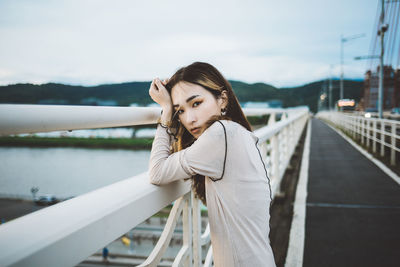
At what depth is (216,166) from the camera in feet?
4.64

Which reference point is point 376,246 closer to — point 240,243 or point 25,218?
point 240,243

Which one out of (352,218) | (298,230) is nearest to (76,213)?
(298,230)

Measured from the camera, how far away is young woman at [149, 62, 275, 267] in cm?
138

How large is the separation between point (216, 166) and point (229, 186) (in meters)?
0.12

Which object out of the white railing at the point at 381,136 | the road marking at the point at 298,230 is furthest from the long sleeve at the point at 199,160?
the white railing at the point at 381,136

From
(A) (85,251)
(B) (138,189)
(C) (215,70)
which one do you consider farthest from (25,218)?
(C) (215,70)

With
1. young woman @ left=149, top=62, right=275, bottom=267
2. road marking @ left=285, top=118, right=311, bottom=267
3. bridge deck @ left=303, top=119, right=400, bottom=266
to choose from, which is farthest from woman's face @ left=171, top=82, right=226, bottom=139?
bridge deck @ left=303, top=119, right=400, bottom=266

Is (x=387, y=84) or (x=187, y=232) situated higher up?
(x=387, y=84)

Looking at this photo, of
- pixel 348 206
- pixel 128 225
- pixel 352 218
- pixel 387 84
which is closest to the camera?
pixel 128 225

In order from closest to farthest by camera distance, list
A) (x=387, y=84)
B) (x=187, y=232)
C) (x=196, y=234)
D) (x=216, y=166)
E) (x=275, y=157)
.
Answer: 1. (x=216, y=166)
2. (x=187, y=232)
3. (x=196, y=234)
4. (x=275, y=157)
5. (x=387, y=84)

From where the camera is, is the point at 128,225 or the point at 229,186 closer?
the point at 128,225

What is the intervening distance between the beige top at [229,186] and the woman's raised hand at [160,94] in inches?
9.0

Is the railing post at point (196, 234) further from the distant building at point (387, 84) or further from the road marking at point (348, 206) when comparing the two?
the distant building at point (387, 84)

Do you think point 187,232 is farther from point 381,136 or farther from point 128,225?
point 381,136
